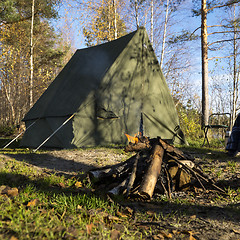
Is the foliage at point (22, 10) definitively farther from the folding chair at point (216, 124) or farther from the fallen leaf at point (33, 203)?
the fallen leaf at point (33, 203)

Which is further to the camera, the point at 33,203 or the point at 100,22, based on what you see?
the point at 100,22

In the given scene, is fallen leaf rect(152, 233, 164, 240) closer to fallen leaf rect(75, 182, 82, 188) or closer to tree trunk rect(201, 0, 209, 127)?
fallen leaf rect(75, 182, 82, 188)

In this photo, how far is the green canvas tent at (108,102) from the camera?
6902 millimetres

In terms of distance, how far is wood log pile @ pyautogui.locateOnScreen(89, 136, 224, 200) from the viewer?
3090 mm

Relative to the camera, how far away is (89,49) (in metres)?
8.36

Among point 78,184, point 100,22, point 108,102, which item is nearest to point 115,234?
point 78,184

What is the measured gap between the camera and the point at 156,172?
3041 mm

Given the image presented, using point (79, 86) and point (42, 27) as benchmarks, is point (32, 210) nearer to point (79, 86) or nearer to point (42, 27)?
point (79, 86)

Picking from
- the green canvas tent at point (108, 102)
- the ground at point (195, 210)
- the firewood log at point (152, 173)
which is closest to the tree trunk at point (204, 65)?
the green canvas tent at point (108, 102)

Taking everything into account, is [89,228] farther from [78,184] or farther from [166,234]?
[78,184]

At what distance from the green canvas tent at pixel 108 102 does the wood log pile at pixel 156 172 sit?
344cm

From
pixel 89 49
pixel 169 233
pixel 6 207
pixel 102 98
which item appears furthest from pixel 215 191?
pixel 89 49

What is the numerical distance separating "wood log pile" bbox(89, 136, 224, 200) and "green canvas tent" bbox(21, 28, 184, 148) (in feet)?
11.3

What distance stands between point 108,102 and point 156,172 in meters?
4.29
